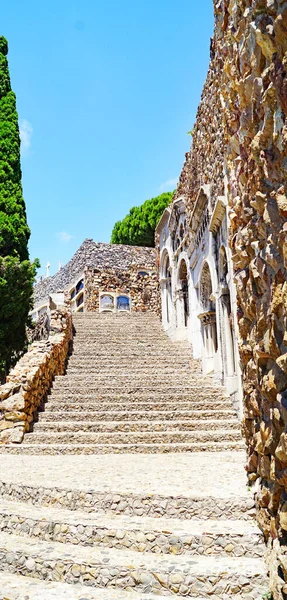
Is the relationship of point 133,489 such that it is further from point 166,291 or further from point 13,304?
point 166,291

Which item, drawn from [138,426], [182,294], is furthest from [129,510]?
[182,294]

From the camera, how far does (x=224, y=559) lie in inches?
108

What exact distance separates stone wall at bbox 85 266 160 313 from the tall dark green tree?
24.7 feet

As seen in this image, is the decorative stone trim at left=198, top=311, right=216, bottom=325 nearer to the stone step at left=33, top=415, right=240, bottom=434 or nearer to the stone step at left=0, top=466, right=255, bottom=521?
the stone step at left=33, top=415, right=240, bottom=434

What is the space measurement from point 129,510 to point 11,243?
11729 millimetres

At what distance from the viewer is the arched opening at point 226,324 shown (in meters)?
7.67

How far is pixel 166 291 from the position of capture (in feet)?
47.8

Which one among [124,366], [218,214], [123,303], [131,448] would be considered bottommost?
[131,448]

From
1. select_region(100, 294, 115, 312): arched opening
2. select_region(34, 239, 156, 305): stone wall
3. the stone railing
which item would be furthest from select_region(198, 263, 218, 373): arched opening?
select_region(34, 239, 156, 305): stone wall

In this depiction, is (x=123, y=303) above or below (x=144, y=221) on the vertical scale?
below

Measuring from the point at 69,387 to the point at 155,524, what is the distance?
5.46 metres

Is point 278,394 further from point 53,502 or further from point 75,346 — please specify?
point 75,346

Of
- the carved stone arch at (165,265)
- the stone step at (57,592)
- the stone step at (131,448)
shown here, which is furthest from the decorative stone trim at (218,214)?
the carved stone arch at (165,265)

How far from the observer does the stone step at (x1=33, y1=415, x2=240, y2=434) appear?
6.62 meters
